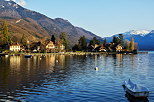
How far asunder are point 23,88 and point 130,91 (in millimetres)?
20123

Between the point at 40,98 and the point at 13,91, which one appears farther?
the point at 13,91

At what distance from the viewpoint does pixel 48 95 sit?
1447 inches

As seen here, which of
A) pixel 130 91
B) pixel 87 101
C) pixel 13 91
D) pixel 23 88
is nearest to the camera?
pixel 87 101

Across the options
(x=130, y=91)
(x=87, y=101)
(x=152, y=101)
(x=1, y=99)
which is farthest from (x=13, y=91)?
(x=152, y=101)

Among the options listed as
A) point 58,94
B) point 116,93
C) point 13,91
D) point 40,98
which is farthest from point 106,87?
point 13,91

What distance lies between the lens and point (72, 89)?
4175cm

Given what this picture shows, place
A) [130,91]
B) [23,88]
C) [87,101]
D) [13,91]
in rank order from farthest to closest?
[23,88], [13,91], [130,91], [87,101]

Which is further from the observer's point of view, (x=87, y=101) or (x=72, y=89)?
(x=72, y=89)

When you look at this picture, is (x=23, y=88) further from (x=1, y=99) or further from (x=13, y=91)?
(x=1, y=99)

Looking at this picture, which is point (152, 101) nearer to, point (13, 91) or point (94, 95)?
point (94, 95)

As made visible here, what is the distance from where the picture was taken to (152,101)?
1325 inches

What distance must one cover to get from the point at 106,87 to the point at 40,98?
14765 millimetres

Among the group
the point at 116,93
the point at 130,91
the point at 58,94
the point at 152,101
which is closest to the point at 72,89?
the point at 58,94

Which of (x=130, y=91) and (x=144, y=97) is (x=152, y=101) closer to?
(x=144, y=97)
